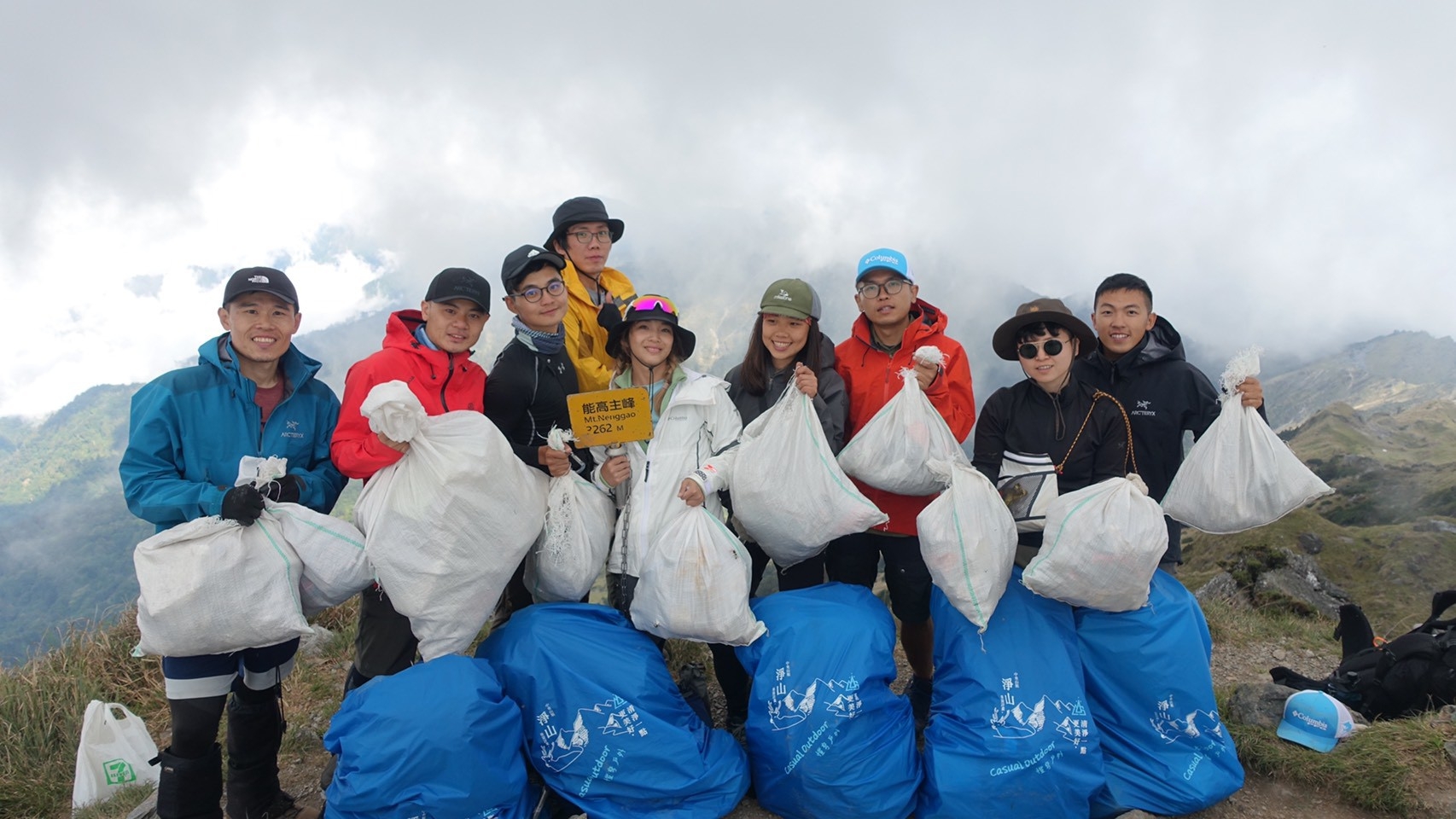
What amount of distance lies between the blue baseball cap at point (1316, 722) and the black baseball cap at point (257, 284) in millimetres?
4635

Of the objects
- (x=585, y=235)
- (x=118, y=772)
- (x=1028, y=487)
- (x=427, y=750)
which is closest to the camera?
(x=427, y=750)

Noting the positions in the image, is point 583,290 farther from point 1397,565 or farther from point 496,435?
point 1397,565

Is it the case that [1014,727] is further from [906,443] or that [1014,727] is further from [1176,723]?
[906,443]

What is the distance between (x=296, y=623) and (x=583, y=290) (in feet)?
6.43

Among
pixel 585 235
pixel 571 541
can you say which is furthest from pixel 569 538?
pixel 585 235

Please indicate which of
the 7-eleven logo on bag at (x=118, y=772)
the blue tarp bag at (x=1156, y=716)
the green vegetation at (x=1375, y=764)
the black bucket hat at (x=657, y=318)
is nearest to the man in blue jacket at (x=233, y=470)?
the 7-eleven logo on bag at (x=118, y=772)

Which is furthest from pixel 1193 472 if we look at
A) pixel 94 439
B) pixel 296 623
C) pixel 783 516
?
pixel 94 439

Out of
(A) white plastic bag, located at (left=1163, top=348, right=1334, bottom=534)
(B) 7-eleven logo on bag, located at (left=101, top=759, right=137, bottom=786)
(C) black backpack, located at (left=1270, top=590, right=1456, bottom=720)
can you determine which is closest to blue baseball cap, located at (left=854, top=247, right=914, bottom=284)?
(A) white plastic bag, located at (left=1163, top=348, right=1334, bottom=534)

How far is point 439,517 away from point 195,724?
1.16 meters

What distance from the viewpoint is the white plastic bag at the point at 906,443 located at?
2.93 m

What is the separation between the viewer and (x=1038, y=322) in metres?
3.00

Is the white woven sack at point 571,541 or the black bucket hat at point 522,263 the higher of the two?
the black bucket hat at point 522,263

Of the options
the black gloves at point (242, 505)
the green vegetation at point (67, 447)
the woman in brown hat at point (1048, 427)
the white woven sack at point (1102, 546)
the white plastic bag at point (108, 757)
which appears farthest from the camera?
the green vegetation at point (67, 447)

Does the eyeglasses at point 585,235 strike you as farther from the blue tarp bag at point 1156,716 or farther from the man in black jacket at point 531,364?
the blue tarp bag at point 1156,716
